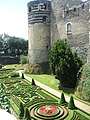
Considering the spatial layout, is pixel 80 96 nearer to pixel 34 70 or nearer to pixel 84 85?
pixel 84 85

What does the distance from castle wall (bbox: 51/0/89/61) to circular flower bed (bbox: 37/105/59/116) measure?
1121 centimetres

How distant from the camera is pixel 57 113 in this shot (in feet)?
64.7

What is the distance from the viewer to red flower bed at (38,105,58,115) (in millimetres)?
20073

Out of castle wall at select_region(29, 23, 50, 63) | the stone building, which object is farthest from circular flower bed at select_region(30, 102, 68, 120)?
castle wall at select_region(29, 23, 50, 63)

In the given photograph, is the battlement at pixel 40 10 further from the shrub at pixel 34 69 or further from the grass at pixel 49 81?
the grass at pixel 49 81

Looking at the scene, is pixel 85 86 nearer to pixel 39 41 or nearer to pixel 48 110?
pixel 48 110

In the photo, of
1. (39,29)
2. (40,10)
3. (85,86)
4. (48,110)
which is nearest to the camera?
(48,110)

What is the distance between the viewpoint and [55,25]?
38.3m

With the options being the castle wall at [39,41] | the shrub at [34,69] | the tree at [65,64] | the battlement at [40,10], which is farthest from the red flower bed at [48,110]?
the battlement at [40,10]

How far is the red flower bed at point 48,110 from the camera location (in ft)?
65.9

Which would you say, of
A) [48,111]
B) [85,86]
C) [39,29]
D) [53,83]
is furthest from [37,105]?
[39,29]

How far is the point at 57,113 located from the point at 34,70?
2243 centimetres

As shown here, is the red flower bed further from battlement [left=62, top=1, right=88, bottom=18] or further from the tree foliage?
the tree foliage

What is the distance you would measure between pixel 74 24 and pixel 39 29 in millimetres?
10292
